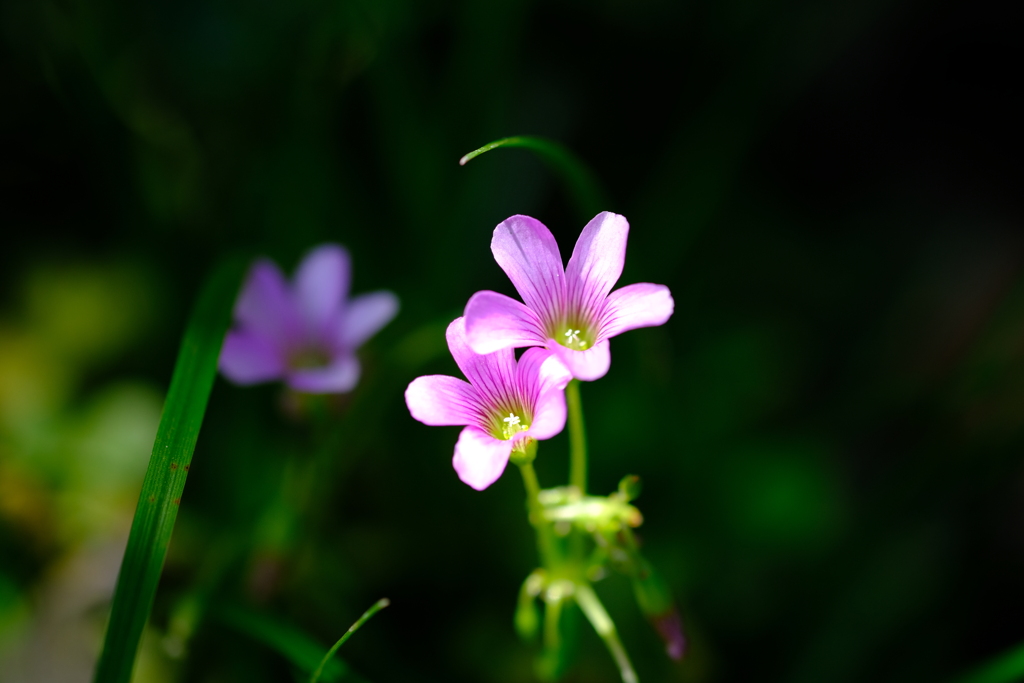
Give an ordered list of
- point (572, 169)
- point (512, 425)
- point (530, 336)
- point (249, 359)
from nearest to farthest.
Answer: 1. point (530, 336)
2. point (512, 425)
3. point (572, 169)
4. point (249, 359)

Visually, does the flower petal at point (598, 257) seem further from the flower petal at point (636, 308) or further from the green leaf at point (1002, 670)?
the green leaf at point (1002, 670)

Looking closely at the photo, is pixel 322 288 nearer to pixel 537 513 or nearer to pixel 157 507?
pixel 157 507

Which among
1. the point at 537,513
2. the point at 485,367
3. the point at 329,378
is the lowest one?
the point at 537,513

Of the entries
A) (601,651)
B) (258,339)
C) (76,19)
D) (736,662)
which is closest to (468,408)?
(258,339)

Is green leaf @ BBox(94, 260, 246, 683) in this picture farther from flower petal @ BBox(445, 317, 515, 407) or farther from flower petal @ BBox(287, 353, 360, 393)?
flower petal @ BBox(445, 317, 515, 407)

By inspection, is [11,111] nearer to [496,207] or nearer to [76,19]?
[76,19]

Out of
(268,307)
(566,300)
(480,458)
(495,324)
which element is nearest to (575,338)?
(566,300)
